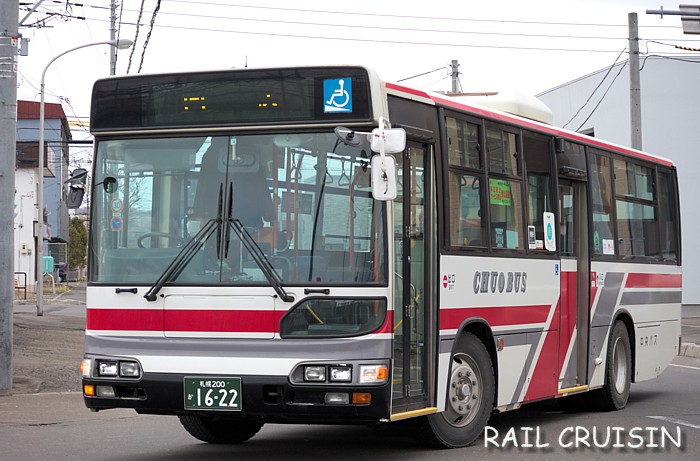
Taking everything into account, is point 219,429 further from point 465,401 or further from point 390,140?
point 390,140

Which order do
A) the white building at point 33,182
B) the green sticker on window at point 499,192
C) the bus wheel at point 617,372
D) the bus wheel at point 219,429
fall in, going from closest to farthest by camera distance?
the bus wheel at point 219,429, the green sticker on window at point 499,192, the bus wheel at point 617,372, the white building at point 33,182

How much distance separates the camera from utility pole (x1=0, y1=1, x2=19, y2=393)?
15375 millimetres

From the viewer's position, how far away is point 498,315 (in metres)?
10.7

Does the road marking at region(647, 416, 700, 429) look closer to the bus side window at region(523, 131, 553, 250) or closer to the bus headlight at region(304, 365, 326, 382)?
the bus side window at region(523, 131, 553, 250)

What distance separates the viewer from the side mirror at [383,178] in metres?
8.43

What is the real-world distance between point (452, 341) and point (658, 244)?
631 cm

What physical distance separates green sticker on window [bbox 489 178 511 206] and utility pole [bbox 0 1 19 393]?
7.45 m

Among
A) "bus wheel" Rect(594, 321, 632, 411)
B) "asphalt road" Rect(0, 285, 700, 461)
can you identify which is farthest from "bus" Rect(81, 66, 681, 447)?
"bus wheel" Rect(594, 321, 632, 411)

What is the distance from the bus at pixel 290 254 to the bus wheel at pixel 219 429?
3cm

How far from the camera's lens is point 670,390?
53.2 ft

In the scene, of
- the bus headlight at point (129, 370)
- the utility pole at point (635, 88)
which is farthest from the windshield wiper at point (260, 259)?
the utility pole at point (635, 88)

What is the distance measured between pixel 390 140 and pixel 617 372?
21.7 ft

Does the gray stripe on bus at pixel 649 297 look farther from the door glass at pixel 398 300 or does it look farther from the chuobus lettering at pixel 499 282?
the door glass at pixel 398 300

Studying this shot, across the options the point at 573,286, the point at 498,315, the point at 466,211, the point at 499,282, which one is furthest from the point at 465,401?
the point at 573,286
